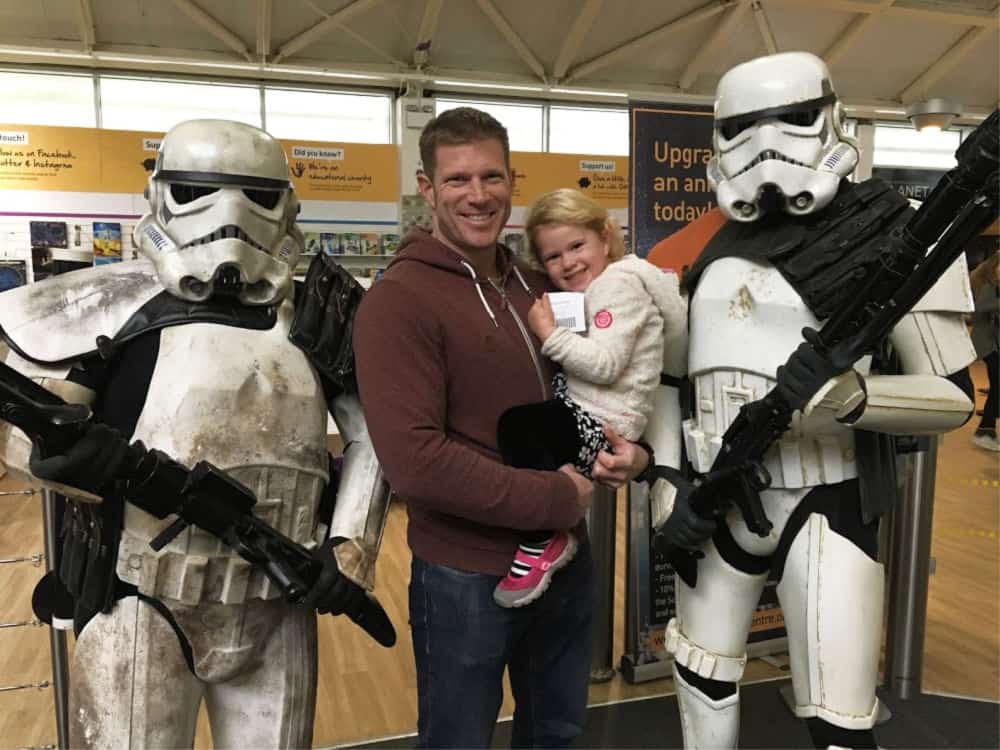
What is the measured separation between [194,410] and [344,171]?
5195 millimetres

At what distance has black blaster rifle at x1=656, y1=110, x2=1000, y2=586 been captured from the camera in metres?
1.10

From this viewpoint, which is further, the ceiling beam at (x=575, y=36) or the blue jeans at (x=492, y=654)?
the ceiling beam at (x=575, y=36)

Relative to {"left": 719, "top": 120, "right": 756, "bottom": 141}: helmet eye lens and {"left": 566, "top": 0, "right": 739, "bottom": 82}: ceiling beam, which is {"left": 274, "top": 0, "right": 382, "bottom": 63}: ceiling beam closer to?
{"left": 566, "top": 0, "right": 739, "bottom": 82}: ceiling beam

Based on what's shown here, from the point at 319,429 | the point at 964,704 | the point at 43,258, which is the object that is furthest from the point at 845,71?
the point at 319,429

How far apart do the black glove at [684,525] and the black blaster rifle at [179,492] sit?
675mm

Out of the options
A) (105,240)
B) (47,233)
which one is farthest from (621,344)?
(47,233)

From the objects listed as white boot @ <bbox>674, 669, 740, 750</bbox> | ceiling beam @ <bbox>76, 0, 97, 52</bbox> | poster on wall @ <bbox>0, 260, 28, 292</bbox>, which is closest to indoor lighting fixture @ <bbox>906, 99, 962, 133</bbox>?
white boot @ <bbox>674, 669, 740, 750</bbox>

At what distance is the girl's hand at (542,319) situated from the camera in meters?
1.46

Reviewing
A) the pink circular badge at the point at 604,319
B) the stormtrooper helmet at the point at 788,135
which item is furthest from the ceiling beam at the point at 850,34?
the pink circular badge at the point at 604,319

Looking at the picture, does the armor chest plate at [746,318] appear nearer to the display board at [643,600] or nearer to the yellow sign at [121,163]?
the display board at [643,600]

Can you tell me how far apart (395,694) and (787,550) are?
5.83 ft

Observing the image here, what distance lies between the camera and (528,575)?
1.35m

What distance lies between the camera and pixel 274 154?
1.35 metres

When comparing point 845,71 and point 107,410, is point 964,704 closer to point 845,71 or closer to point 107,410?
point 107,410
